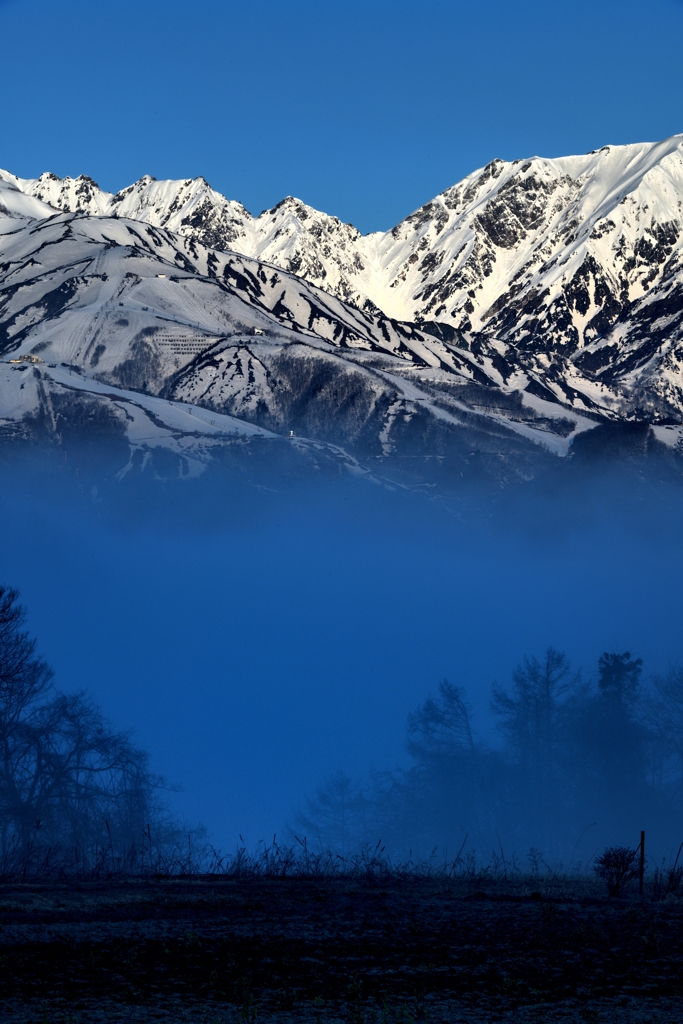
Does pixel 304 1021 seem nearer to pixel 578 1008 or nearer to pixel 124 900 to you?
pixel 578 1008

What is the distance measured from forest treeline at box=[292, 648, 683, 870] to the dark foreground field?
1481 inches

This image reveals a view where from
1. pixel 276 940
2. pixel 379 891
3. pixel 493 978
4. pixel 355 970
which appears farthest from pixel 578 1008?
pixel 379 891

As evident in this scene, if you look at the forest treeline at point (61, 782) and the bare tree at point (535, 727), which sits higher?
the bare tree at point (535, 727)

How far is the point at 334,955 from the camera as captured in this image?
17641 mm

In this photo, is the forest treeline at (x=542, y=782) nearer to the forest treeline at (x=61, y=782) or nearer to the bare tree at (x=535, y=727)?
the bare tree at (x=535, y=727)

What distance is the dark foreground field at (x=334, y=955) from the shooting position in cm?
1466

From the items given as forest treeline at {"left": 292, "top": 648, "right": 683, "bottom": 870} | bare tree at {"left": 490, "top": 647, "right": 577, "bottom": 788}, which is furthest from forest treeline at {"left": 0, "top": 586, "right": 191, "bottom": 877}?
bare tree at {"left": 490, "top": 647, "right": 577, "bottom": 788}

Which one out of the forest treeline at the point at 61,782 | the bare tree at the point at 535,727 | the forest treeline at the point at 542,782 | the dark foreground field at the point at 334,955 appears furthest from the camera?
the bare tree at the point at 535,727

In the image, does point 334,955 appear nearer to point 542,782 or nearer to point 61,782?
point 61,782

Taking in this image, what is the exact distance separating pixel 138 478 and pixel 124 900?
177 metres

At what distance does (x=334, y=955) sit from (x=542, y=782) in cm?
4743

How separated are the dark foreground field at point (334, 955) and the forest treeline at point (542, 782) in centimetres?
3762

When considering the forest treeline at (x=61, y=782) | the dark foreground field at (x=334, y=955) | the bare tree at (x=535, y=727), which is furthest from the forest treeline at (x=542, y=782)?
the dark foreground field at (x=334, y=955)

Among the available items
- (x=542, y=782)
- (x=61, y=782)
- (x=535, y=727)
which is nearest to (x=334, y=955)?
(x=61, y=782)
